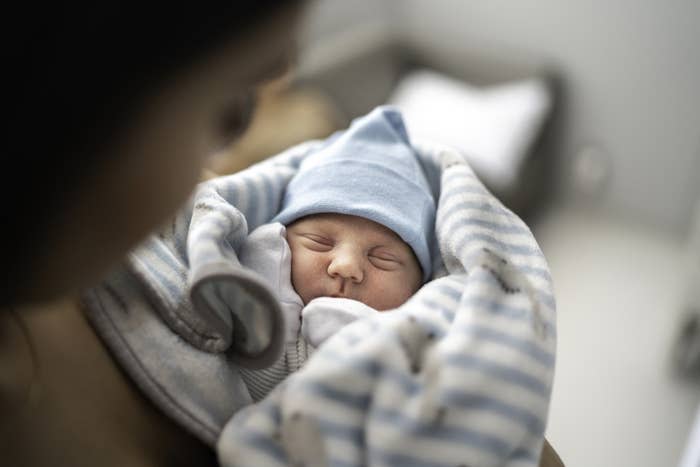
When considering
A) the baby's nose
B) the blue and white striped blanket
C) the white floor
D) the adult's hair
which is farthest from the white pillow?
the adult's hair

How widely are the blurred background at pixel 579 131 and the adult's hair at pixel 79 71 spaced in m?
1.28

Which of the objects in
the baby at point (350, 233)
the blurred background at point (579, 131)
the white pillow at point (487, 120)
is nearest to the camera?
the baby at point (350, 233)

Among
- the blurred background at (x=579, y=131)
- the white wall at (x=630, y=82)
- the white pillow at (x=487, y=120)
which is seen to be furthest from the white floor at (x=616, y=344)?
the white pillow at (x=487, y=120)

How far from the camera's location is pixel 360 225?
85cm

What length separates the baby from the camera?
0.78 metres

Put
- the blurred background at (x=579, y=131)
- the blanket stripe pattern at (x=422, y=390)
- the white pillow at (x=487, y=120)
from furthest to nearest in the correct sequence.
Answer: the white pillow at (x=487, y=120), the blurred background at (x=579, y=131), the blanket stripe pattern at (x=422, y=390)

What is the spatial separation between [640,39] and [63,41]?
1856 mm

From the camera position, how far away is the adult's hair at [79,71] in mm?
319

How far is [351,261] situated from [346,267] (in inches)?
0.5

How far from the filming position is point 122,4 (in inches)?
12.6

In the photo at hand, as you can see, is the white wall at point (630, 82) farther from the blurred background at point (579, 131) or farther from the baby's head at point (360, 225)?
the baby's head at point (360, 225)

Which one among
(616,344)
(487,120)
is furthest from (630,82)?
(616,344)

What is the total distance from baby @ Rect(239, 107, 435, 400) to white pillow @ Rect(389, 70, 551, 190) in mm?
1112

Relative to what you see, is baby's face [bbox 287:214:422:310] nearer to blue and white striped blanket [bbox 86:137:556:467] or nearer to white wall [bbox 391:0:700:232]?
blue and white striped blanket [bbox 86:137:556:467]
